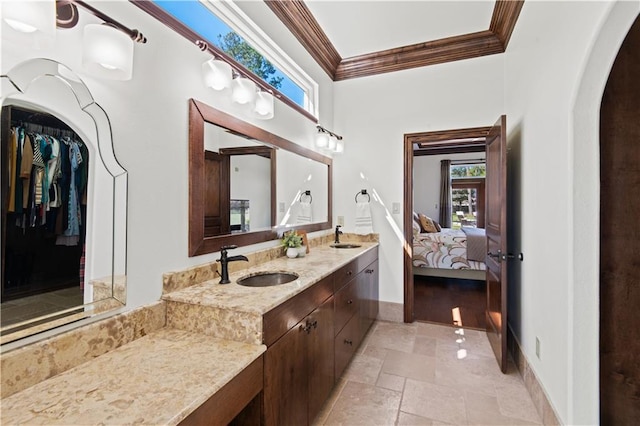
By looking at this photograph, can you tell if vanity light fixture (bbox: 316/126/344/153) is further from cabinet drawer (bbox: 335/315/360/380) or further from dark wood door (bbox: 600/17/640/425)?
dark wood door (bbox: 600/17/640/425)

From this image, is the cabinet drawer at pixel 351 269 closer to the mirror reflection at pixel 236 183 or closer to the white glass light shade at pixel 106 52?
the mirror reflection at pixel 236 183

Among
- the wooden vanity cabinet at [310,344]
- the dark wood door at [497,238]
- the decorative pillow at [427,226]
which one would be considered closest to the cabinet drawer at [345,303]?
the wooden vanity cabinet at [310,344]

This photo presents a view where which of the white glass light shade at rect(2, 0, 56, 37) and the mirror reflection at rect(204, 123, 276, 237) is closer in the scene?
the white glass light shade at rect(2, 0, 56, 37)

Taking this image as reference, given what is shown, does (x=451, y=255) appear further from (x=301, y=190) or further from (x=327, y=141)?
(x=301, y=190)

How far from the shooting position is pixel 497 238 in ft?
7.89

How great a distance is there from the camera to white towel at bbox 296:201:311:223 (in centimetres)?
274

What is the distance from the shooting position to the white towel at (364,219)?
328cm

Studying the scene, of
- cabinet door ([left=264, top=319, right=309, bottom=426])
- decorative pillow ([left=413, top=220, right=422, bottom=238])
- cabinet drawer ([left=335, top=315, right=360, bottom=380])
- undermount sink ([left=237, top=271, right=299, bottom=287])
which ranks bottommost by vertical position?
cabinet drawer ([left=335, top=315, right=360, bottom=380])

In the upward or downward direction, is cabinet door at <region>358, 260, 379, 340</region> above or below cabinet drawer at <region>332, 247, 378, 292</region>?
below

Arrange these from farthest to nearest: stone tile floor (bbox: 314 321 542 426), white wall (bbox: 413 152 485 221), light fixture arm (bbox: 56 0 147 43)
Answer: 1. white wall (bbox: 413 152 485 221)
2. stone tile floor (bbox: 314 321 542 426)
3. light fixture arm (bbox: 56 0 147 43)

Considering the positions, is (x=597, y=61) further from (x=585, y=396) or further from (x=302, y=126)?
(x=302, y=126)

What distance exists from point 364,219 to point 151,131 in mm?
2380

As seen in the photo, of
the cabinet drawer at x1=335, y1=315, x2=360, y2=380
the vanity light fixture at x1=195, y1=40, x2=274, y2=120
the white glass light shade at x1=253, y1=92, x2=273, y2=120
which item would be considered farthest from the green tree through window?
the cabinet drawer at x1=335, y1=315, x2=360, y2=380

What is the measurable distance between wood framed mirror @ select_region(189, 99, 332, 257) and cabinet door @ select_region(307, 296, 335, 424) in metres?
0.70
